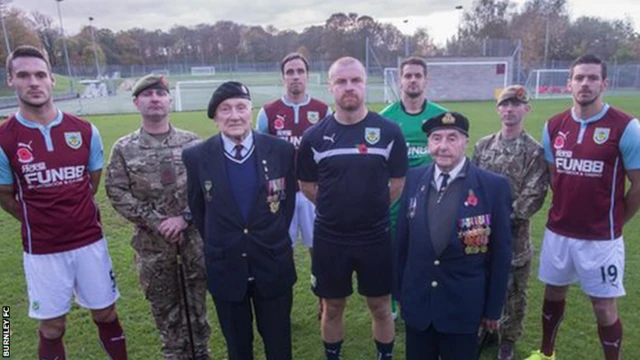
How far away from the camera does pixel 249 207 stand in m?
3.24

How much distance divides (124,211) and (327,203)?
155cm

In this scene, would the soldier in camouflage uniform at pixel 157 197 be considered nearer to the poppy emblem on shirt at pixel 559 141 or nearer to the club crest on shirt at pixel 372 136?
the club crest on shirt at pixel 372 136

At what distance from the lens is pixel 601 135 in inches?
142

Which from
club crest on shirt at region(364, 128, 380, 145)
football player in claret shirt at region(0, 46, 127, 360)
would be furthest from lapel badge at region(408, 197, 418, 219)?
football player in claret shirt at region(0, 46, 127, 360)

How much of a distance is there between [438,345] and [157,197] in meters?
2.35

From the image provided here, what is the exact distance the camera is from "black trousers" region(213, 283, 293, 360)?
3367 millimetres

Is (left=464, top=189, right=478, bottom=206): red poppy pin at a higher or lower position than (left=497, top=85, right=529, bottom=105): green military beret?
lower

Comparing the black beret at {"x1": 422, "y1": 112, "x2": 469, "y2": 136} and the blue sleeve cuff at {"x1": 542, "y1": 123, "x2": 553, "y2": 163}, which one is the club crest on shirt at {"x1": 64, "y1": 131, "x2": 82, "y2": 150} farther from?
the blue sleeve cuff at {"x1": 542, "y1": 123, "x2": 553, "y2": 163}

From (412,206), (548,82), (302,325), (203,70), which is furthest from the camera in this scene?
(203,70)

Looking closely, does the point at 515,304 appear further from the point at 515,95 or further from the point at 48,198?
the point at 48,198

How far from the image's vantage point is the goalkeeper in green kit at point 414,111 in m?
4.54

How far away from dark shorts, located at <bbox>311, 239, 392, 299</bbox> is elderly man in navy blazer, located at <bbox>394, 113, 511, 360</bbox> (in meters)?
0.51

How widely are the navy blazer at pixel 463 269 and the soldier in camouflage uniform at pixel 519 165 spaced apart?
976 mm

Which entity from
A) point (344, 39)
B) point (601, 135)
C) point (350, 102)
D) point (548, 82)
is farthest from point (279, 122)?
point (344, 39)
